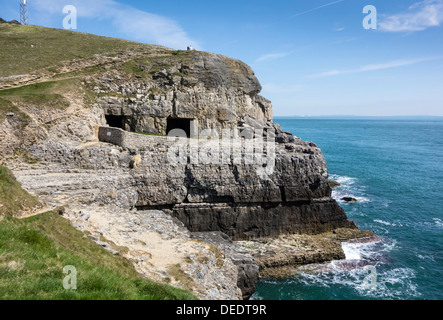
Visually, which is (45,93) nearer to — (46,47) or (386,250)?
(46,47)

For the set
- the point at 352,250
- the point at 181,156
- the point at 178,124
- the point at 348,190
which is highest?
the point at 178,124

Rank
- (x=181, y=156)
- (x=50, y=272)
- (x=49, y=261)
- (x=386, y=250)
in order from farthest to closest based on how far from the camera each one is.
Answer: (x=386, y=250)
(x=181, y=156)
(x=49, y=261)
(x=50, y=272)

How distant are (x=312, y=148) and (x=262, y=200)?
8789 mm

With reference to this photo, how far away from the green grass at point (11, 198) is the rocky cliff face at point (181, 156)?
3165mm

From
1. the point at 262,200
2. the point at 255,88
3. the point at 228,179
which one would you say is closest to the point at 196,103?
the point at 255,88

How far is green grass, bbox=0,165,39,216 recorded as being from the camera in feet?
44.9

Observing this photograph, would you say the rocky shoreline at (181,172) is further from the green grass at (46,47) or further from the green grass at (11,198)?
the green grass at (46,47)

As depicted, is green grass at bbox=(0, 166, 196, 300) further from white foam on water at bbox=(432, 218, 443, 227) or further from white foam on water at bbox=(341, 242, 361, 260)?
white foam on water at bbox=(432, 218, 443, 227)

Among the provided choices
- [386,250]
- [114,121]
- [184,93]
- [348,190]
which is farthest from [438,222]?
[114,121]

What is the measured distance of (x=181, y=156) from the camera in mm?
Answer: 29609

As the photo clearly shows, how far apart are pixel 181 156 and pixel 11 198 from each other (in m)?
16.4

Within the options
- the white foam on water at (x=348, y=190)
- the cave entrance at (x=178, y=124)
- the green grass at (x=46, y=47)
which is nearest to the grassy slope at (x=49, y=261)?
the green grass at (x=46, y=47)

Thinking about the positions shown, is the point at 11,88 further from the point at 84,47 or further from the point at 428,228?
the point at 428,228

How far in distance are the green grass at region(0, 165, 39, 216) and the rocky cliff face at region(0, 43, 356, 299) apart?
10.4 feet
